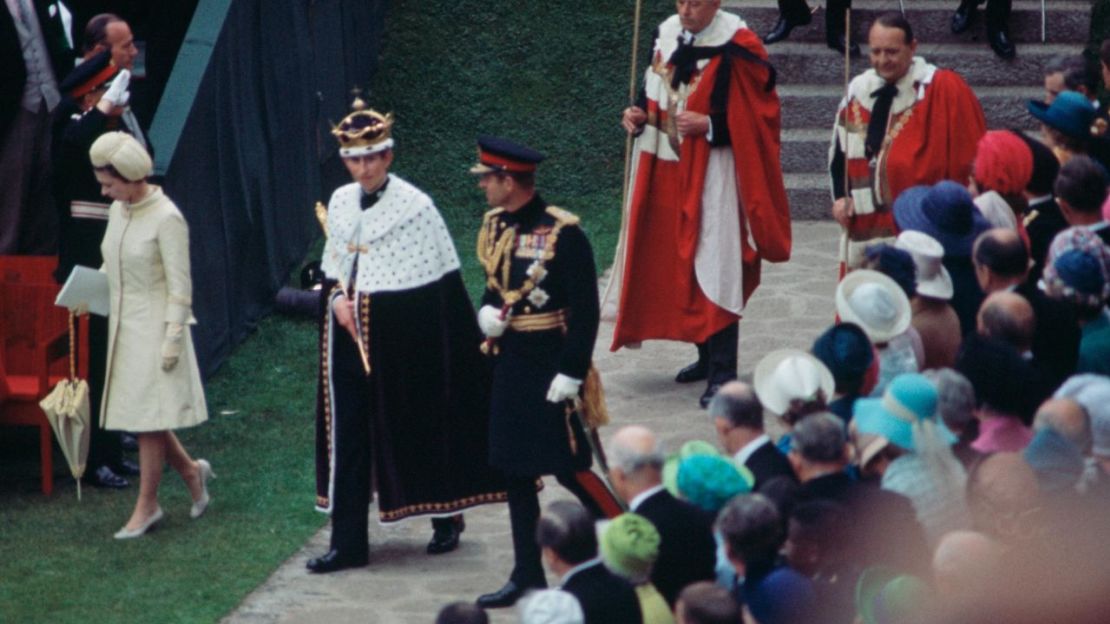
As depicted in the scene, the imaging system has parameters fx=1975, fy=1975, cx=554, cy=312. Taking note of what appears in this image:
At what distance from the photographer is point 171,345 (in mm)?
8414

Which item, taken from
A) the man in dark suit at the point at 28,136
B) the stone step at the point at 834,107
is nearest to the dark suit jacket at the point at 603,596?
the man in dark suit at the point at 28,136

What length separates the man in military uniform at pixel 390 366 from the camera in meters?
8.02

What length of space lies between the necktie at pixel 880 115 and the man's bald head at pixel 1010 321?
2893mm

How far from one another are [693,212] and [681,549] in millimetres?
4667

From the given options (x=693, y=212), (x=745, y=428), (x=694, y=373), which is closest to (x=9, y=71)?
(x=693, y=212)

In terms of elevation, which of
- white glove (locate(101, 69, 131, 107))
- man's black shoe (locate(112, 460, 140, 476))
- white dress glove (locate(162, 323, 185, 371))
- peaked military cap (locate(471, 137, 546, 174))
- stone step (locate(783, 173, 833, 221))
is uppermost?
peaked military cap (locate(471, 137, 546, 174))

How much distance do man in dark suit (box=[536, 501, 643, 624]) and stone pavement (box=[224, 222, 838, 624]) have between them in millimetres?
2112

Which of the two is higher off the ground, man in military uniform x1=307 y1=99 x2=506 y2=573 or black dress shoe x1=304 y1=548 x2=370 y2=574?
man in military uniform x1=307 y1=99 x2=506 y2=573

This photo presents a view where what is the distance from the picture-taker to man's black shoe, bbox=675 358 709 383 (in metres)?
10.7

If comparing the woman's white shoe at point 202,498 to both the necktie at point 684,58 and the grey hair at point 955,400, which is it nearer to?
the necktie at point 684,58

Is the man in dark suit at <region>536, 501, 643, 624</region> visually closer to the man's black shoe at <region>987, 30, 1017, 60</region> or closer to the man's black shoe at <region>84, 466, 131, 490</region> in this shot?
the man's black shoe at <region>84, 466, 131, 490</region>

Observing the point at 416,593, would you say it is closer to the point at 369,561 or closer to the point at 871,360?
the point at 369,561

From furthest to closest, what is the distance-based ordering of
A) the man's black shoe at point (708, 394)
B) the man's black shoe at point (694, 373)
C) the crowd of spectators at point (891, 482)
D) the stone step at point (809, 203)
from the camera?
the stone step at point (809, 203)
the man's black shoe at point (694, 373)
the man's black shoe at point (708, 394)
the crowd of spectators at point (891, 482)

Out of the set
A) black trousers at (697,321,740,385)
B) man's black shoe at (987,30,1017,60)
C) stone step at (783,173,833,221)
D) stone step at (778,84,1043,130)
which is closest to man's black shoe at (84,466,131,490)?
black trousers at (697,321,740,385)
